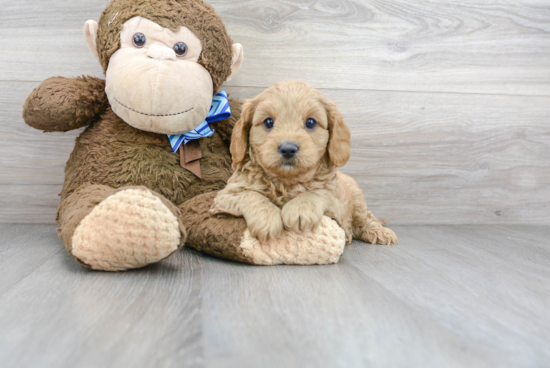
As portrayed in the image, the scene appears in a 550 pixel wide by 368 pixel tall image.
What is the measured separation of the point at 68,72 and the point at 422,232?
1.61 meters

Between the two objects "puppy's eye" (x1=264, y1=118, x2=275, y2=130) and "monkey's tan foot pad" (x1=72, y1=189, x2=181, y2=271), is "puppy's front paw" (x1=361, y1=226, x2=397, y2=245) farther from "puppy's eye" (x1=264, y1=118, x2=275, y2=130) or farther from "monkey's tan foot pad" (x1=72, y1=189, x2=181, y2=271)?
"monkey's tan foot pad" (x1=72, y1=189, x2=181, y2=271)

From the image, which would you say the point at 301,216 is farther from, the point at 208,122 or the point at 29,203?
the point at 29,203

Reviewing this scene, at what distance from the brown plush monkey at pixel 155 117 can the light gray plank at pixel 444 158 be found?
14.9 inches

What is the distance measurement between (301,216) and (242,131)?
0.31 m

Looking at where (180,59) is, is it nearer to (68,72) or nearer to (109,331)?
(68,72)

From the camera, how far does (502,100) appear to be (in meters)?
1.94

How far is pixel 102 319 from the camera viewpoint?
0.77 m

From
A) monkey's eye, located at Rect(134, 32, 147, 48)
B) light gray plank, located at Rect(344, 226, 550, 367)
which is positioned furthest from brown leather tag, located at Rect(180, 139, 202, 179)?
light gray plank, located at Rect(344, 226, 550, 367)

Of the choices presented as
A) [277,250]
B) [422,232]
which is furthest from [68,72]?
[422,232]

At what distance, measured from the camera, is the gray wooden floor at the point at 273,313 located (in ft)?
2.18

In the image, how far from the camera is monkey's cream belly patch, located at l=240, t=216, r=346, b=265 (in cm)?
116

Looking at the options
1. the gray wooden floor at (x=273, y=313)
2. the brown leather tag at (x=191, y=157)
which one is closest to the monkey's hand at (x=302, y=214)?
the gray wooden floor at (x=273, y=313)

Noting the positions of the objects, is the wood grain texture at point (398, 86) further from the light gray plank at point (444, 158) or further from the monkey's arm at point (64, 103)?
the monkey's arm at point (64, 103)

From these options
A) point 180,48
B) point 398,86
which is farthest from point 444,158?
point 180,48
